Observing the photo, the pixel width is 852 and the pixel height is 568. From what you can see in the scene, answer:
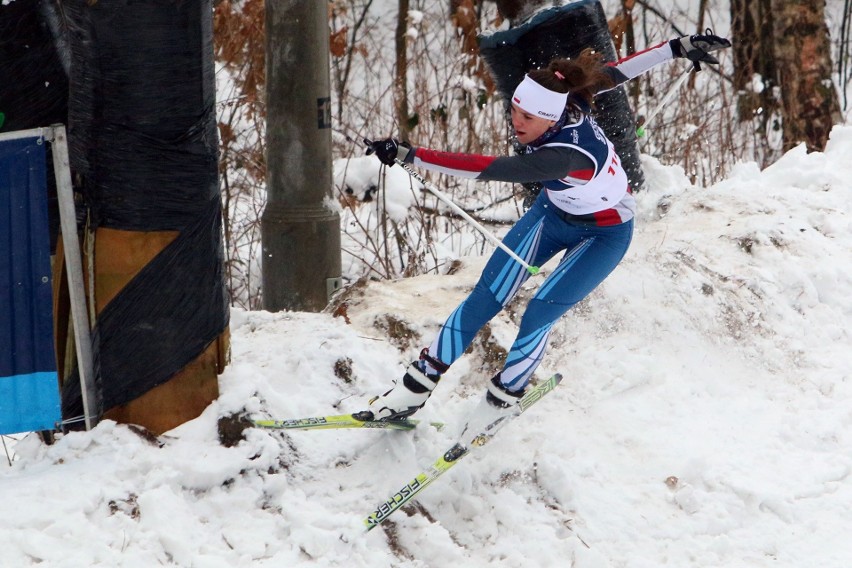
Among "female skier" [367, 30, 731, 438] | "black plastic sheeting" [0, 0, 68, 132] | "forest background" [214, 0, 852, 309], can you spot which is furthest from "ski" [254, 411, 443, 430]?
"forest background" [214, 0, 852, 309]

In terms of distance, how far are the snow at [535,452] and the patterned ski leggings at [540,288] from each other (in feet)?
1.37

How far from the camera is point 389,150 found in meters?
3.88

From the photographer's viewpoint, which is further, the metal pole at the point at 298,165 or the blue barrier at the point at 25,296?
the metal pole at the point at 298,165

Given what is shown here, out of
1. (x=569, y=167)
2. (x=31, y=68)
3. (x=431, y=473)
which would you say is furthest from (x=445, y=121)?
(x=31, y=68)

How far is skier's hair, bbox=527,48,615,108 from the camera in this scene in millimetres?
4125

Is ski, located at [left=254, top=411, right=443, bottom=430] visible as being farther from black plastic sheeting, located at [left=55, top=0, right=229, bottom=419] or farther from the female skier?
black plastic sheeting, located at [left=55, top=0, right=229, bottom=419]

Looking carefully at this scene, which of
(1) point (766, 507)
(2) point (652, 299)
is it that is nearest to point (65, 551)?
(1) point (766, 507)

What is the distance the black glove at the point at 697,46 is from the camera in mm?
5301

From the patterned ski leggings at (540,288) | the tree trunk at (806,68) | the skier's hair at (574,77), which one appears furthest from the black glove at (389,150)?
the tree trunk at (806,68)

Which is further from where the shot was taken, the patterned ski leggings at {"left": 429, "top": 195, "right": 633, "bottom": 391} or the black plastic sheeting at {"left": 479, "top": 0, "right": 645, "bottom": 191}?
the black plastic sheeting at {"left": 479, "top": 0, "right": 645, "bottom": 191}

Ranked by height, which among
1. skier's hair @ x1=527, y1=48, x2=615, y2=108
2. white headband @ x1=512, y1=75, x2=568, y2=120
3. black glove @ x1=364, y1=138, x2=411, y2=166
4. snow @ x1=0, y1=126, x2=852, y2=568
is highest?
skier's hair @ x1=527, y1=48, x2=615, y2=108

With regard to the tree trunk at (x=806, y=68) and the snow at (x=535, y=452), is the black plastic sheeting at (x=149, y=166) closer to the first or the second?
the snow at (x=535, y=452)

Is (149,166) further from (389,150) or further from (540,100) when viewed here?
(540,100)

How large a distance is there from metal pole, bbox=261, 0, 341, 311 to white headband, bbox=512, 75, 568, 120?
1837mm
